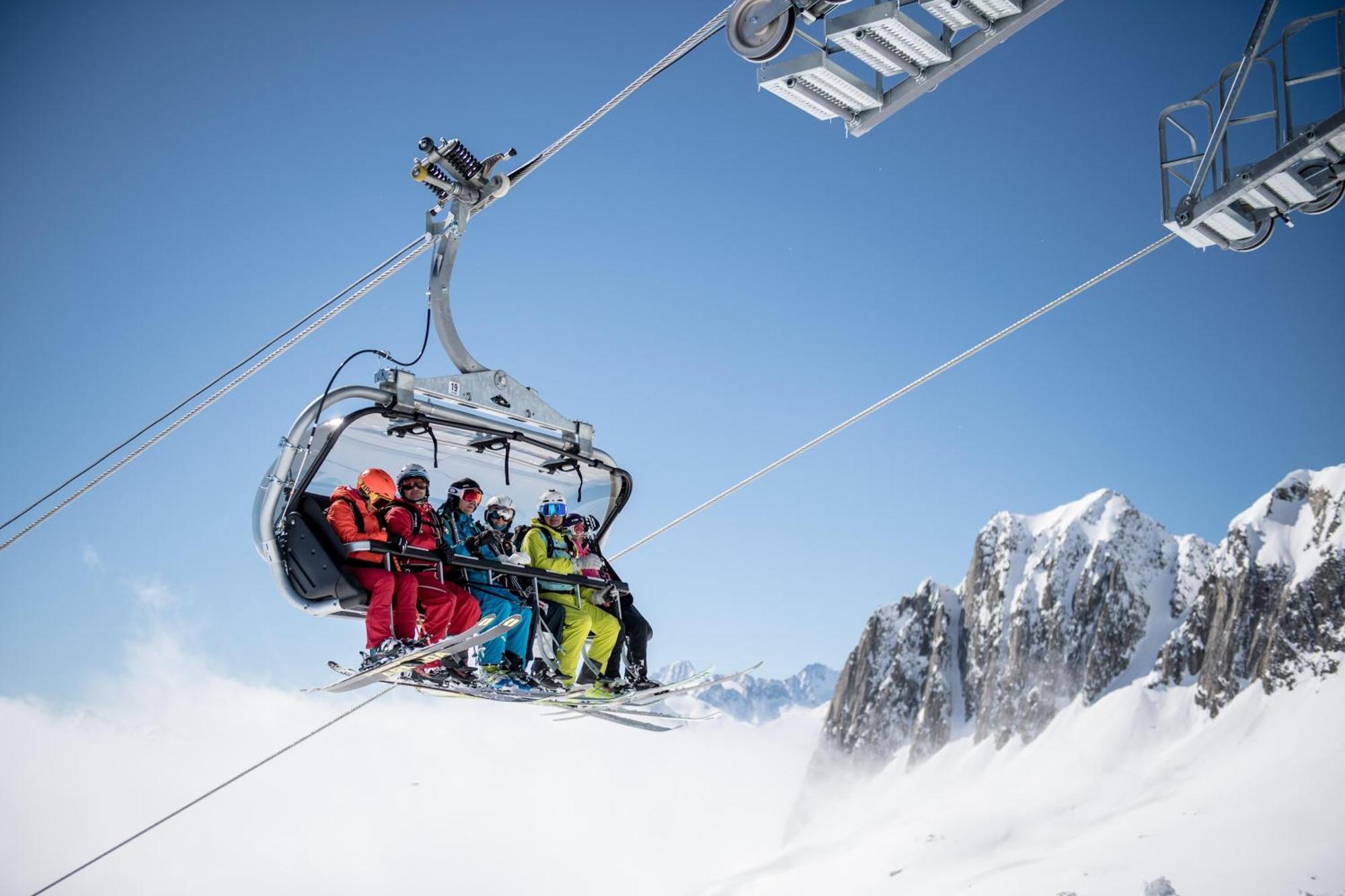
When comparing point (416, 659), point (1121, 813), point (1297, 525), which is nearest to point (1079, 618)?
point (1297, 525)

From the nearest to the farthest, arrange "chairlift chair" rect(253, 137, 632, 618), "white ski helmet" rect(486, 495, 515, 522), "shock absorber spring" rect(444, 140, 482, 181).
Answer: "chairlift chair" rect(253, 137, 632, 618) < "shock absorber spring" rect(444, 140, 482, 181) < "white ski helmet" rect(486, 495, 515, 522)

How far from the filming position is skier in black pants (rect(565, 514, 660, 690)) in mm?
11930

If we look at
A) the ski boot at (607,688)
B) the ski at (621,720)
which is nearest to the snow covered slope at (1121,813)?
the ski at (621,720)

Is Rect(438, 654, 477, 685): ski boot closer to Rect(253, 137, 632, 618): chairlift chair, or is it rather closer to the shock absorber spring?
Rect(253, 137, 632, 618): chairlift chair

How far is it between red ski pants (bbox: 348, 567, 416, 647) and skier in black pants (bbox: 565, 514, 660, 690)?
79.1 inches

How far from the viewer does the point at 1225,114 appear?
1009cm

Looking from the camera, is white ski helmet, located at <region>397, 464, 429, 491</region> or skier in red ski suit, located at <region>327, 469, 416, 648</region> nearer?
skier in red ski suit, located at <region>327, 469, 416, 648</region>

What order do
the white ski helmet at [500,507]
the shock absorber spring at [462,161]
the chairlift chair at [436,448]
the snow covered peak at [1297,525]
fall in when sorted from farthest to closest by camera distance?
the snow covered peak at [1297,525] < the white ski helmet at [500,507] < the shock absorber spring at [462,161] < the chairlift chair at [436,448]

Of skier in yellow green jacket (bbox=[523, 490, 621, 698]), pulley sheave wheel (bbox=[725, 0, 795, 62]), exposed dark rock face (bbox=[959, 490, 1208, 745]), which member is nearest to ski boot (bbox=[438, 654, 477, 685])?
skier in yellow green jacket (bbox=[523, 490, 621, 698])

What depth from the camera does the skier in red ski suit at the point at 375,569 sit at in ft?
33.0

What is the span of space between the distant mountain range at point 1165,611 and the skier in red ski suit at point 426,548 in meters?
156

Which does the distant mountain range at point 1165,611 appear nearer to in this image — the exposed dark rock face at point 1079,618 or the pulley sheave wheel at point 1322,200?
the exposed dark rock face at point 1079,618

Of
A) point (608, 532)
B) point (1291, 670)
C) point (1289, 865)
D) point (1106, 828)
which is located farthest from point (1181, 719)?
point (608, 532)

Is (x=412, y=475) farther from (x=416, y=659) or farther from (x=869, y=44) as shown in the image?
(x=869, y=44)
